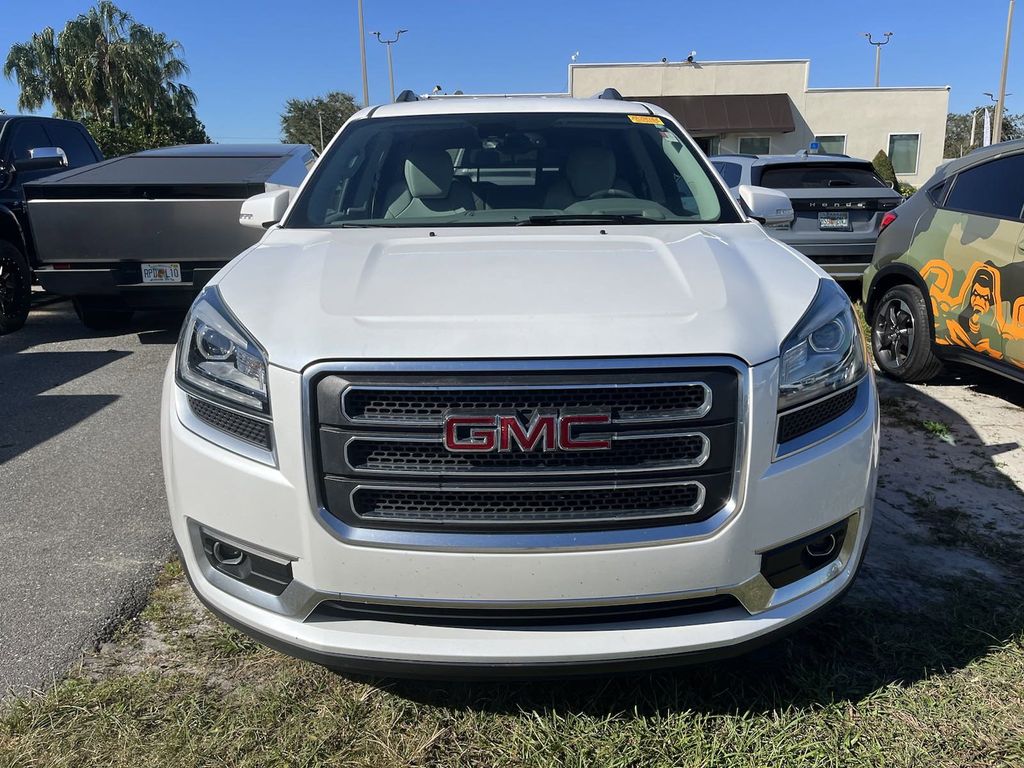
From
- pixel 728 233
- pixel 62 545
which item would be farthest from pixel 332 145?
pixel 62 545

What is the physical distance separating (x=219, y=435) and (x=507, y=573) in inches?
32.6

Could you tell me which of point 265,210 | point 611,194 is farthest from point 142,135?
point 611,194

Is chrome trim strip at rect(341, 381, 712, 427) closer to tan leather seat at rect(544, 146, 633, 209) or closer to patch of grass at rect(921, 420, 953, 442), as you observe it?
tan leather seat at rect(544, 146, 633, 209)

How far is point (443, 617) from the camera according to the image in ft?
6.81

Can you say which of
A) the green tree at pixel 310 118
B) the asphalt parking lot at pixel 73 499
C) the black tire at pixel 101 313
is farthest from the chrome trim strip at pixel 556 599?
the green tree at pixel 310 118

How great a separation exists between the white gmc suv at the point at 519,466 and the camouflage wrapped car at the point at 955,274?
3053mm

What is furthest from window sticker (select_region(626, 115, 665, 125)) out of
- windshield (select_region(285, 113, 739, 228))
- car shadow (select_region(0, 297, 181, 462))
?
car shadow (select_region(0, 297, 181, 462))

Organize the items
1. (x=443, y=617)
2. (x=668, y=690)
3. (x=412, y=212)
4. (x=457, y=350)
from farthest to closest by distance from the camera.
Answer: (x=412, y=212) → (x=668, y=690) → (x=443, y=617) → (x=457, y=350)

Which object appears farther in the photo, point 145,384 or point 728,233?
point 145,384

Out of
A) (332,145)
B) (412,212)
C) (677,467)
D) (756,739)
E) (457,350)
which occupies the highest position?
(332,145)

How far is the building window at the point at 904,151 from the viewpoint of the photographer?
33.8 metres

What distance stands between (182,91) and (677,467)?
52493mm

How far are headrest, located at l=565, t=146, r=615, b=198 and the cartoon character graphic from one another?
8.58ft

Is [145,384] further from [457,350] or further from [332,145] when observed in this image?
[457,350]
